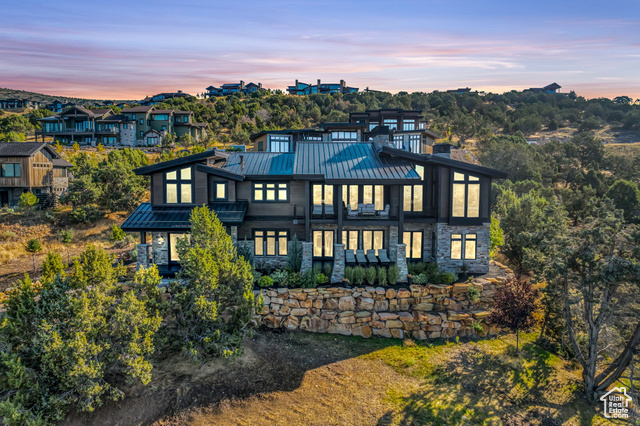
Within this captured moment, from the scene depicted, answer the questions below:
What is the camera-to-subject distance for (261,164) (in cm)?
2194

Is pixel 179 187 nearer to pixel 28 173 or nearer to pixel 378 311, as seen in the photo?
pixel 378 311

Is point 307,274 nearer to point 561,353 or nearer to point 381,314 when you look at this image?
point 381,314

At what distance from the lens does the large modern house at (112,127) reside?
2422 inches

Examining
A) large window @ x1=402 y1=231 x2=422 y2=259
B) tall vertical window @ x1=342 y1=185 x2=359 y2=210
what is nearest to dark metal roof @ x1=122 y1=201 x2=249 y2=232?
tall vertical window @ x1=342 y1=185 x2=359 y2=210

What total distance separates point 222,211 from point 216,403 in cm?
957

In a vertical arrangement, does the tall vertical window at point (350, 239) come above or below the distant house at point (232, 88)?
below

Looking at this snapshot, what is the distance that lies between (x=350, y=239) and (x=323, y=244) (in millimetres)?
1533

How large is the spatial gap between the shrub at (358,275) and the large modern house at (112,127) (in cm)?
5265

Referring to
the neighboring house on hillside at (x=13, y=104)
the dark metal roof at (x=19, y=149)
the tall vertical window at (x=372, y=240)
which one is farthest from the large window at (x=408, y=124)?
the neighboring house on hillside at (x=13, y=104)

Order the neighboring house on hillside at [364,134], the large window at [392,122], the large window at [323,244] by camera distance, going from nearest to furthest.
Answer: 1. the large window at [323,244]
2. the neighboring house on hillside at [364,134]
3. the large window at [392,122]

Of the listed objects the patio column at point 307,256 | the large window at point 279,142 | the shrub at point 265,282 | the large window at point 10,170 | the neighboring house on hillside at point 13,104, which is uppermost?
the neighboring house on hillside at point 13,104

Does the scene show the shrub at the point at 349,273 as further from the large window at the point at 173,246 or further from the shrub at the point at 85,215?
the shrub at the point at 85,215

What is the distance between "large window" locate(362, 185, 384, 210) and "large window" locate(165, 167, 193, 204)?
943cm

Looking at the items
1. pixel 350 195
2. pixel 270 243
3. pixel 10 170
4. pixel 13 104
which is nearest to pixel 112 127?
pixel 10 170
